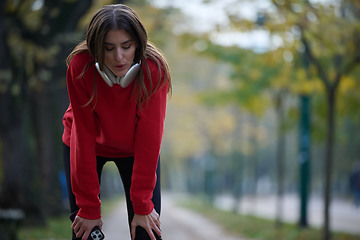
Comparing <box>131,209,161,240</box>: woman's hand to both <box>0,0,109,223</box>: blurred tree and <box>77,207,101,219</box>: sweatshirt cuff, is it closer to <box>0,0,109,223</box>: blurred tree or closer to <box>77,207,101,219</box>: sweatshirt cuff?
→ <box>77,207,101,219</box>: sweatshirt cuff

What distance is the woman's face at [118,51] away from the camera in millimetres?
2490

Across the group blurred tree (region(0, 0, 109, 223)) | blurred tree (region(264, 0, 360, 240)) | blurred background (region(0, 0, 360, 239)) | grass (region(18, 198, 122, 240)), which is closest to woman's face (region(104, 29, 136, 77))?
blurred background (region(0, 0, 360, 239))

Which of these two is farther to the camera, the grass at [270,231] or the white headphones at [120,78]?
the grass at [270,231]

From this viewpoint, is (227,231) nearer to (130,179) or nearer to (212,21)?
(212,21)

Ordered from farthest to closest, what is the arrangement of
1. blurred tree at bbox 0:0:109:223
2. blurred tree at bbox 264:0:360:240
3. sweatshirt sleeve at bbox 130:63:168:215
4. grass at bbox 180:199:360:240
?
grass at bbox 180:199:360:240, blurred tree at bbox 0:0:109:223, blurred tree at bbox 264:0:360:240, sweatshirt sleeve at bbox 130:63:168:215

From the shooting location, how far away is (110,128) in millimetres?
2707

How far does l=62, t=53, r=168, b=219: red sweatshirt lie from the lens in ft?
8.55

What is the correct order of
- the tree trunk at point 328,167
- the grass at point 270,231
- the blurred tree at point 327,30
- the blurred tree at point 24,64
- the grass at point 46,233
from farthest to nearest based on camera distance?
the grass at point 270,231 < the grass at point 46,233 < the blurred tree at point 24,64 < the tree trunk at point 328,167 < the blurred tree at point 327,30

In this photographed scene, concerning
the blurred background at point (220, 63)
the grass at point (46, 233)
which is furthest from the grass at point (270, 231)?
the grass at point (46, 233)

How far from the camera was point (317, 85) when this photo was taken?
1068 cm

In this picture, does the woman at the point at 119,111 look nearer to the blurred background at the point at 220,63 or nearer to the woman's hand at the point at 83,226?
the woman's hand at the point at 83,226

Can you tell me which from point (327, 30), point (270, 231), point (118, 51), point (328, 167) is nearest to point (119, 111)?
point (118, 51)

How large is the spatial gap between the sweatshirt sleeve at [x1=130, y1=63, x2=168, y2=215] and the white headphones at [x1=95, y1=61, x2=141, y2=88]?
10cm

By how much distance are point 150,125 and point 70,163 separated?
19.4 inches
